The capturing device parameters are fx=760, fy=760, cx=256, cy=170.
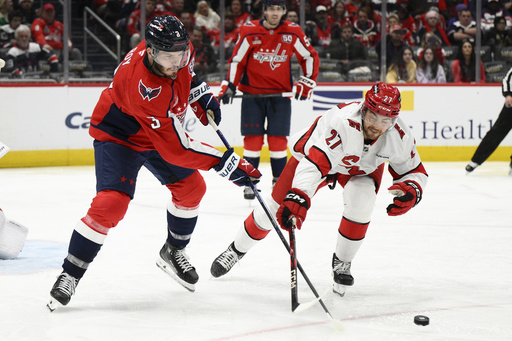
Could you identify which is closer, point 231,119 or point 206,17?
point 231,119

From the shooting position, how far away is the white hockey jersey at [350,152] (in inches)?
106

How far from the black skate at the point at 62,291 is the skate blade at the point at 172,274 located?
18.0 inches

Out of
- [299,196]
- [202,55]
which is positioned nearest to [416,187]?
[299,196]

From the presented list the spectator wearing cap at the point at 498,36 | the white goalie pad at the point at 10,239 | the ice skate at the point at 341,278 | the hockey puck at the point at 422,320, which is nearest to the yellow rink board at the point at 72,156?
the spectator wearing cap at the point at 498,36

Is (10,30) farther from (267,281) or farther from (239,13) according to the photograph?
(267,281)

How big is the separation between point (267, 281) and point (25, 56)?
15.0 feet

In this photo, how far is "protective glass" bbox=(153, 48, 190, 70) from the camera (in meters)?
2.56

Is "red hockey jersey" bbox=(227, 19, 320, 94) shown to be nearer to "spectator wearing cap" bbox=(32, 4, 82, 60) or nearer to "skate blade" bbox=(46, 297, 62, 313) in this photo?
"spectator wearing cap" bbox=(32, 4, 82, 60)

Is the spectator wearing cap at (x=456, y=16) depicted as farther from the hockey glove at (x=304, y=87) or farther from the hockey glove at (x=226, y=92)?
the hockey glove at (x=226, y=92)

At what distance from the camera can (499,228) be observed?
4332mm

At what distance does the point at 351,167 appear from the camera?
2.83 m

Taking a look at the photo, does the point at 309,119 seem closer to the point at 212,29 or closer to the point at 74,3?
the point at 212,29

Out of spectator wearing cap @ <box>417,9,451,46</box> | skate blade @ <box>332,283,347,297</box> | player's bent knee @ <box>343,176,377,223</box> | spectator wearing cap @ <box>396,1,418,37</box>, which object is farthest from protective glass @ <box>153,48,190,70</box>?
spectator wearing cap @ <box>417,9,451,46</box>

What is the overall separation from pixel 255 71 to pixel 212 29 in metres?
1.96
